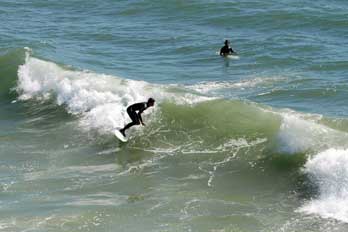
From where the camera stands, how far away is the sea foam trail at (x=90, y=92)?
66.9 ft

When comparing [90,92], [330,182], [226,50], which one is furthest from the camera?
[226,50]

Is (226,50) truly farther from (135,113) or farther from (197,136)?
(135,113)

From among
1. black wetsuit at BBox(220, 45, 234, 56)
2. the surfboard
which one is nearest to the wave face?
the surfboard

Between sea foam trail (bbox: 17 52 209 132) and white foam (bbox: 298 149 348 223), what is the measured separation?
17.8 ft

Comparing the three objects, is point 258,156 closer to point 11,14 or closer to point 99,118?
point 99,118

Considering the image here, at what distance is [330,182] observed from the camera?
1485 centimetres

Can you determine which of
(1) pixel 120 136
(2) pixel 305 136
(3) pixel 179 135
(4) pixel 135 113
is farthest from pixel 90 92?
(2) pixel 305 136

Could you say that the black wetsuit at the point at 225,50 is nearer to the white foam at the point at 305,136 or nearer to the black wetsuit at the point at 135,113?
the black wetsuit at the point at 135,113

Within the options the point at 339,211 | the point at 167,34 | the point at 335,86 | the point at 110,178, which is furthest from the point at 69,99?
the point at 167,34

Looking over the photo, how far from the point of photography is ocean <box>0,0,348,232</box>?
46.4 feet

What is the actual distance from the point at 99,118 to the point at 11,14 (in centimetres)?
2383

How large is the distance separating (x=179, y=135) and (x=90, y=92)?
440 centimetres

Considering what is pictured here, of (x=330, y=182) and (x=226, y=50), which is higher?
(x=226, y=50)

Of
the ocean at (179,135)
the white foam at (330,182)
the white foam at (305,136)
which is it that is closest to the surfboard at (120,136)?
the ocean at (179,135)
